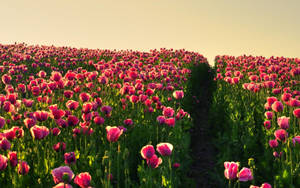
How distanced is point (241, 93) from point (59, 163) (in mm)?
6569

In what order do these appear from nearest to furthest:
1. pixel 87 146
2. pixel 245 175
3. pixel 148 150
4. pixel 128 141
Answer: pixel 245 175 → pixel 148 150 → pixel 87 146 → pixel 128 141

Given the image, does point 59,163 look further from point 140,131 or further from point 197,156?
point 197,156

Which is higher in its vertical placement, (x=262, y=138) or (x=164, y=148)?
(x=164, y=148)

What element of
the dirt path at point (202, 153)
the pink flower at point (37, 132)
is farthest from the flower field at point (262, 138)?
the pink flower at point (37, 132)

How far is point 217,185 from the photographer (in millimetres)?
5688

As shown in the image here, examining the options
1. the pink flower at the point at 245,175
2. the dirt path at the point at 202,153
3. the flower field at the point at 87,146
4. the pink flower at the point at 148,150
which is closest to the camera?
the pink flower at the point at 245,175

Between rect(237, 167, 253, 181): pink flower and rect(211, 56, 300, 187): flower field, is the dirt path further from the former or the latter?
rect(237, 167, 253, 181): pink flower

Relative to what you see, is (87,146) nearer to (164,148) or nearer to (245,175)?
(164,148)

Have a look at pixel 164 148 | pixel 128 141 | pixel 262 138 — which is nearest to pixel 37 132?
pixel 164 148

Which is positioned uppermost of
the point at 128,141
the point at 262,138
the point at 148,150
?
the point at 148,150

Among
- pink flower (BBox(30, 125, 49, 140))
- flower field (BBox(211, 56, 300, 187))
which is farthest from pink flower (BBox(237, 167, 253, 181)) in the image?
pink flower (BBox(30, 125, 49, 140))

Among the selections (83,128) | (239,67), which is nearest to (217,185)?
(83,128)

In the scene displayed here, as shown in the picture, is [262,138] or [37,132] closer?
[37,132]

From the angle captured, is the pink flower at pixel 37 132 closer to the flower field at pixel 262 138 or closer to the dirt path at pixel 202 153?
the flower field at pixel 262 138
